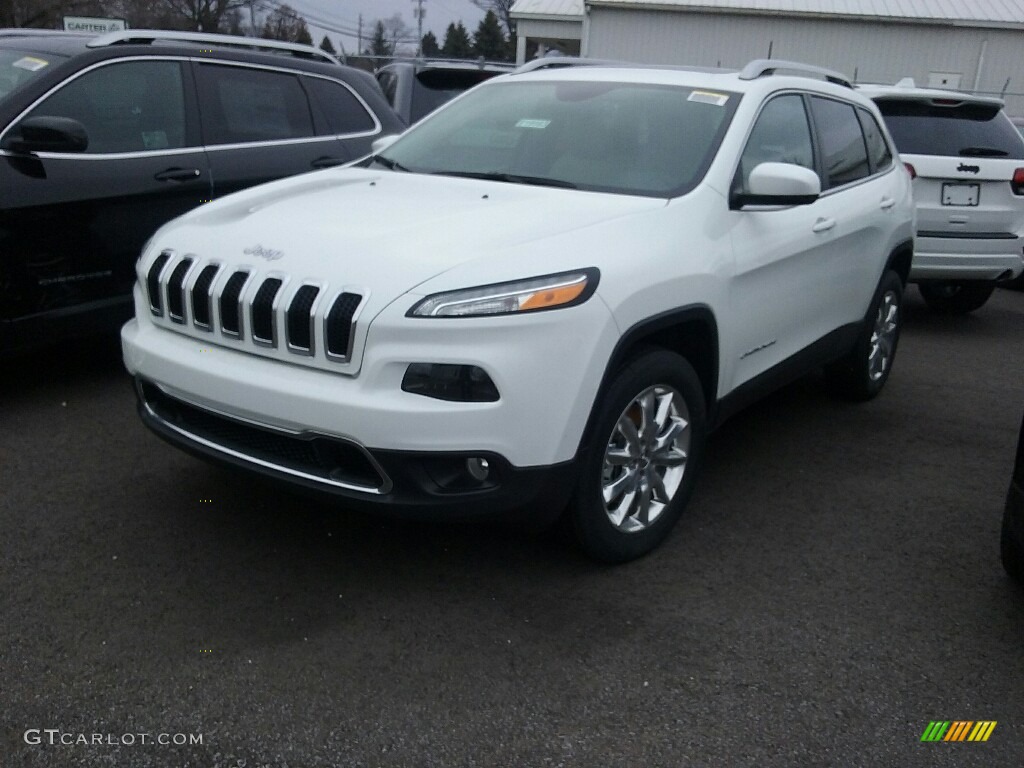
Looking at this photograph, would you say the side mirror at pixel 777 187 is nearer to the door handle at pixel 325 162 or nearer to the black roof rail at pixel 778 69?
the black roof rail at pixel 778 69

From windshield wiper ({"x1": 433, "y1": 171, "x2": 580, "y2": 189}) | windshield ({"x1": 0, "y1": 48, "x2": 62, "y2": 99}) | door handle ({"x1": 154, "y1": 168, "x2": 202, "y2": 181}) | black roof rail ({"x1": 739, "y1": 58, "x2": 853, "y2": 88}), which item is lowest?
door handle ({"x1": 154, "y1": 168, "x2": 202, "y2": 181})

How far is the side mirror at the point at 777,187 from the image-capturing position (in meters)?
3.72

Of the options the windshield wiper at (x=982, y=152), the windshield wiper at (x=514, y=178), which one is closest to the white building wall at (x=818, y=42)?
the windshield wiper at (x=982, y=152)

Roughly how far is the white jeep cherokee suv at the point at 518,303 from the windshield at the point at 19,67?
1.72 meters

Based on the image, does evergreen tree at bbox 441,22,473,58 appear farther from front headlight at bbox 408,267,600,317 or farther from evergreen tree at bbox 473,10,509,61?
front headlight at bbox 408,267,600,317

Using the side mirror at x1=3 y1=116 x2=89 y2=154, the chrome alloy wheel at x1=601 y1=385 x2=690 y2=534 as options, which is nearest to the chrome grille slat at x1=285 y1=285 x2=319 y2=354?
the chrome alloy wheel at x1=601 y1=385 x2=690 y2=534

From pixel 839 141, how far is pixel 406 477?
3223mm

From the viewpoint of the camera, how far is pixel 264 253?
319 centimetres

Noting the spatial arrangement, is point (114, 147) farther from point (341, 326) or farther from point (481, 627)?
point (481, 627)

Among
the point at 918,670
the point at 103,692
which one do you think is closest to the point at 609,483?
the point at 918,670

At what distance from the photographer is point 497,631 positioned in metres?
3.15

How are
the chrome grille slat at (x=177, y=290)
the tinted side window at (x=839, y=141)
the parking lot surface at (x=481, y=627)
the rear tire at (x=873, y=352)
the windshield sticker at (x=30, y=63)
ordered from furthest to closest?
the rear tire at (x=873, y=352), the windshield sticker at (x=30, y=63), the tinted side window at (x=839, y=141), the chrome grille slat at (x=177, y=290), the parking lot surface at (x=481, y=627)

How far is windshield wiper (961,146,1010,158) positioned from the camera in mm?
7586

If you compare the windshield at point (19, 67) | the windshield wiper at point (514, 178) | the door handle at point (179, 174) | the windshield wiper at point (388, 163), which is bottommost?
the door handle at point (179, 174)
